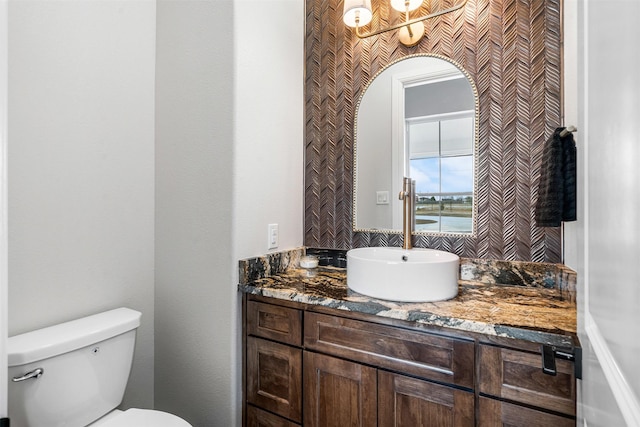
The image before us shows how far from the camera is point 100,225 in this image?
4.62 ft

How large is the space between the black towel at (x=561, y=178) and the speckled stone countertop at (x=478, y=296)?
214 millimetres

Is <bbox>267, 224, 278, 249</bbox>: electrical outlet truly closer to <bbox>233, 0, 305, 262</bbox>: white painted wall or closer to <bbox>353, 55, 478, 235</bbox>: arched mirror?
<bbox>233, 0, 305, 262</bbox>: white painted wall

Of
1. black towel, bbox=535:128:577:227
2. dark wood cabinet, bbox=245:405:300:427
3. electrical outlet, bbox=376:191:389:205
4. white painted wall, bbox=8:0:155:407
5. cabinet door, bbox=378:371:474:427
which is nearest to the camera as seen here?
cabinet door, bbox=378:371:474:427

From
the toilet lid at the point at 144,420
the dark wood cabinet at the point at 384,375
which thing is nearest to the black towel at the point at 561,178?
the dark wood cabinet at the point at 384,375

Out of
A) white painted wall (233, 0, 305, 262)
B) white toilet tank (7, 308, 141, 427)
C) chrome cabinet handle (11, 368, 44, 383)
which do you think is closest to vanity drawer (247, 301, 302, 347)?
white painted wall (233, 0, 305, 262)

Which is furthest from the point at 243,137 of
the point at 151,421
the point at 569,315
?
the point at 569,315

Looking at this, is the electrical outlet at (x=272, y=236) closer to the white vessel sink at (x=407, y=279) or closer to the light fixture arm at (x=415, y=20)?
the white vessel sink at (x=407, y=279)

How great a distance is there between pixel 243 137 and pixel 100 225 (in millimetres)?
710

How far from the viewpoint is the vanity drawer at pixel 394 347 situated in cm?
97

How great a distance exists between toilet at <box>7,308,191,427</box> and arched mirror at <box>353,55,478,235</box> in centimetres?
113

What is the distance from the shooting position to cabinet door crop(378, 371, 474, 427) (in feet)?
3.16

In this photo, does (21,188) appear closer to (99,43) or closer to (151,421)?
(99,43)

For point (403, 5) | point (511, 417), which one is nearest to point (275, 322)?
point (511, 417)

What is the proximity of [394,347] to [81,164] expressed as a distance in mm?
1372
